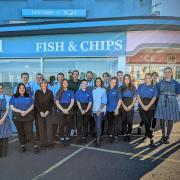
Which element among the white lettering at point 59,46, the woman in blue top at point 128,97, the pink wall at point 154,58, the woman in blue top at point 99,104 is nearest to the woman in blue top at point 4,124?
the woman in blue top at point 99,104

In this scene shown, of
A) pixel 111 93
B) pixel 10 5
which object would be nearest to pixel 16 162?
pixel 111 93

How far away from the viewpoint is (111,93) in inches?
241

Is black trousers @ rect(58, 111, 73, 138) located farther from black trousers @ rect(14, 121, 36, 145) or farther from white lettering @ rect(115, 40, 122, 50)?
white lettering @ rect(115, 40, 122, 50)

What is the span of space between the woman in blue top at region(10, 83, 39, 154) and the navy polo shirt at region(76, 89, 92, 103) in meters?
1.19

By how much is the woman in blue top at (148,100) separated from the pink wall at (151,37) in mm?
3113

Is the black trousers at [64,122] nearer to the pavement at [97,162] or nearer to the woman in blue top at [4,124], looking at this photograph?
the pavement at [97,162]

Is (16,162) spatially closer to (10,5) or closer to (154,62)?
(154,62)

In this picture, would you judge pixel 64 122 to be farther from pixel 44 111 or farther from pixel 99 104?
pixel 99 104

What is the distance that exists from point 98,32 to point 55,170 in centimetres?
590

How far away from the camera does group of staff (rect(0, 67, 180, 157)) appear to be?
18.1 ft

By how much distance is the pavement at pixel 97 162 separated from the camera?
4270 millimetres

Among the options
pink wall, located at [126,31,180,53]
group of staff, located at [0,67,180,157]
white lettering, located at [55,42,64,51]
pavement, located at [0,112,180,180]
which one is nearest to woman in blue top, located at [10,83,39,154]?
group of staff, located at [0,67,180,157]

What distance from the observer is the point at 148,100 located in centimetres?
601

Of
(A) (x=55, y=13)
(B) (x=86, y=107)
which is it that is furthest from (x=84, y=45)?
(A) (x=55, y=13)
